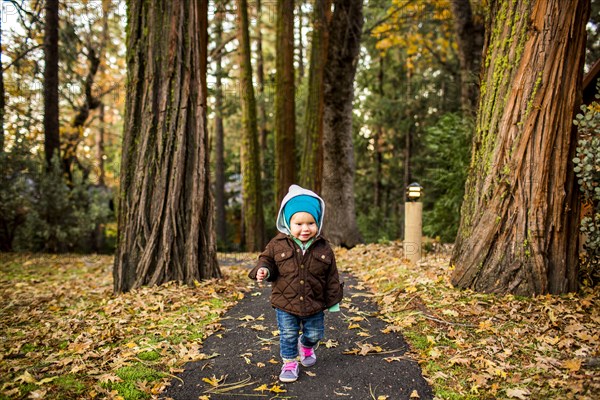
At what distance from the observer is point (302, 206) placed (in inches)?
Answer: 146

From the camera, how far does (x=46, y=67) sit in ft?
39.9

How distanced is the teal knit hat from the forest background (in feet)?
22.9

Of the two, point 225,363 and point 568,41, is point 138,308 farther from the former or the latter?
point 568,41

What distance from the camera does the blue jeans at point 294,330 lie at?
3689 mm

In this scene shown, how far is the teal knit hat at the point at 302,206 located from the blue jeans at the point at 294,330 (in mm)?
842

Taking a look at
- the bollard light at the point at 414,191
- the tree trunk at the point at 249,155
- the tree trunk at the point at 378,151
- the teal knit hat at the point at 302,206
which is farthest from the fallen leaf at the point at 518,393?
the tree trunk at the point at 378,151

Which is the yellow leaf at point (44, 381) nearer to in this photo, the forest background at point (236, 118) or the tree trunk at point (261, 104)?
the forest background at point (236, 118)

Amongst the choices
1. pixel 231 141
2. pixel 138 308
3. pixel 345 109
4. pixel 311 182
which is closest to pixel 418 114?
pixel 345 109

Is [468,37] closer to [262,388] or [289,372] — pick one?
[289,372]

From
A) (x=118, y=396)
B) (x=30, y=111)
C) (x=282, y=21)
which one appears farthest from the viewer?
(x=30, y=111)

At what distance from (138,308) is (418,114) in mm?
15785

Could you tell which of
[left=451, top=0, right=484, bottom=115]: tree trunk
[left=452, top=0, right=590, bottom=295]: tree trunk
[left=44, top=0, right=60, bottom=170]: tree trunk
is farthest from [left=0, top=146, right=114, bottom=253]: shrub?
[left=451, top=0, right=484, bottom=115]: tree trunk

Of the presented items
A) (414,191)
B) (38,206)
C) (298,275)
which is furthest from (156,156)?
(38,206)

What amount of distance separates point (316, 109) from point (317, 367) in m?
8.06
